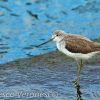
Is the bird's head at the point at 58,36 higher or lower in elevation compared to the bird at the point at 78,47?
higher

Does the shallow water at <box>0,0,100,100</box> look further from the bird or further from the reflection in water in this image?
the bird

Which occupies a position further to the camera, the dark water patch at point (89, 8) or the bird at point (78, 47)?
the dark water patch at point (89, 8)

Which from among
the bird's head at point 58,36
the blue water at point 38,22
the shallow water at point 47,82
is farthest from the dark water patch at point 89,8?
the bird's head at point 58,36

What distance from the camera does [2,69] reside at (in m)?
12.7

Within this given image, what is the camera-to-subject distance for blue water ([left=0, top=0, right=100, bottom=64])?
1483cm

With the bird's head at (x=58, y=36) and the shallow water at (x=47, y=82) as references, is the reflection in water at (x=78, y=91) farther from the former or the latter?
the bird's head at (x=58, y=36)

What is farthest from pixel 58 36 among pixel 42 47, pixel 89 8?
pixel 89 8

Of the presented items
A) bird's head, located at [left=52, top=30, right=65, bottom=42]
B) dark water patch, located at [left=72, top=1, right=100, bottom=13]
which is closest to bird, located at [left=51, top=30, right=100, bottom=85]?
bird's head, located at [left=52, top=30, right=65, bottom=42]

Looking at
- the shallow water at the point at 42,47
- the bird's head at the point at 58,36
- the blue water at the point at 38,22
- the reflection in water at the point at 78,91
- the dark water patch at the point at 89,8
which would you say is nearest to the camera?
the reflection in water at the point at 78,91

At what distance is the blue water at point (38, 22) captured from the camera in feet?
48.6

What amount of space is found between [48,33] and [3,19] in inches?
78.0

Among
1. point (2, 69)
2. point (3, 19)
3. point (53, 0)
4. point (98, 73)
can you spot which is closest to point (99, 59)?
point (98, 73)

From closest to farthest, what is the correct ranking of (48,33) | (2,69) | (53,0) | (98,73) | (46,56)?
1. (98,73)
2. (2,69)
3. (46,56)
4. (48,33)
5. (53,0)

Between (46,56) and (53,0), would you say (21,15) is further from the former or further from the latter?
(46,56)
